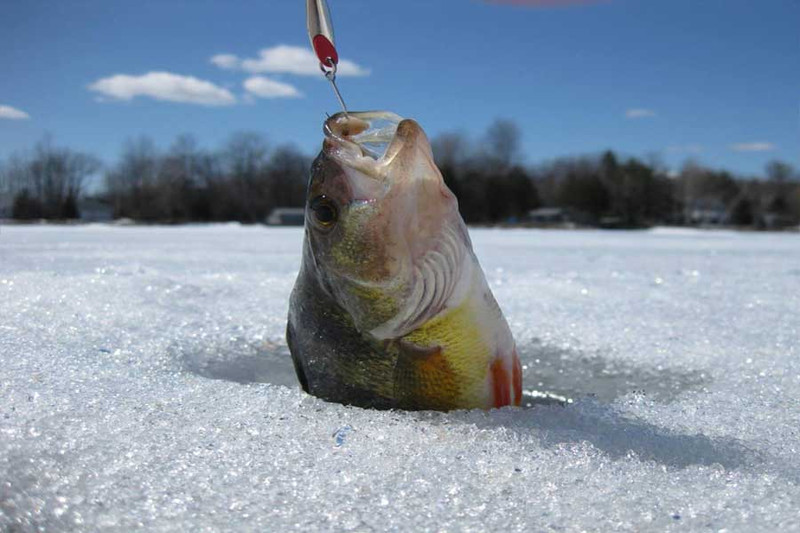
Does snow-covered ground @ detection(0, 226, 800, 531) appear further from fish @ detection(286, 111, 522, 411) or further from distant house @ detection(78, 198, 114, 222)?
distant house @ detection(78, 198, 114, 222)

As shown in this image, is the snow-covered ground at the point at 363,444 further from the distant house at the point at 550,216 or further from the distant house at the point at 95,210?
the distant house at the point at 95,210

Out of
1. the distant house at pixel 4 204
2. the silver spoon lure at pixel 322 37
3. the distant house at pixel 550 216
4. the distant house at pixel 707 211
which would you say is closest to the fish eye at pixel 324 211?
the silver spoon lure at pixel 322 37

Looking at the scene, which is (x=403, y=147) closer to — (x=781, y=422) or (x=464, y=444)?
(x=464, y=444)

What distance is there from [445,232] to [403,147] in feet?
0.68

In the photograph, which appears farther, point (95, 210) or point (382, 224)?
point (95, 210)

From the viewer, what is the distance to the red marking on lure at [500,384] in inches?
62.5

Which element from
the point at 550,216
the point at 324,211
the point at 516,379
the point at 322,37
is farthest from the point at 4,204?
the point at 550,216

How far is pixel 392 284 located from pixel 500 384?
0.38 metres

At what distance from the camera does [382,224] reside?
1.41 meters

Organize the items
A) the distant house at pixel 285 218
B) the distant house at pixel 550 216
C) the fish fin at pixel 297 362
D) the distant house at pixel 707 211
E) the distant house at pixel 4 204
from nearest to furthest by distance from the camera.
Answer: the fish fin at pixel 297 362
the distant house at pixel 4 204
the distant house at pixel 285 218
the distant house at pixel 550 216
the distant house at pixel 707 211

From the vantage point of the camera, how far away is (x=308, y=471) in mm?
→ 1164

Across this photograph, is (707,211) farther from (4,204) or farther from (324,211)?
(324,211)

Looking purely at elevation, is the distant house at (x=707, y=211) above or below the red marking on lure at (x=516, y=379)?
above

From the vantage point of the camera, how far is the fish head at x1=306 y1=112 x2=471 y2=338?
1416 millimetres
